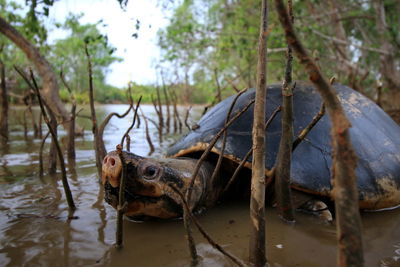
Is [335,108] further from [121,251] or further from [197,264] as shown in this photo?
[121,251]

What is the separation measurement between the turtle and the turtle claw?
2.0 inches

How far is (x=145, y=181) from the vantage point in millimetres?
1697

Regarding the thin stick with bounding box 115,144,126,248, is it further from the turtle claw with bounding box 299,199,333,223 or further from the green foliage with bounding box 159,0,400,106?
the green foliage with bounding box 159,0,400,106

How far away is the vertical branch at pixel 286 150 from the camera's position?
1506 millimetres

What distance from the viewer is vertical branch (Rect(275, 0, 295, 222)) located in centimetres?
151

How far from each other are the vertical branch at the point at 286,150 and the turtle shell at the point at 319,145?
22cm

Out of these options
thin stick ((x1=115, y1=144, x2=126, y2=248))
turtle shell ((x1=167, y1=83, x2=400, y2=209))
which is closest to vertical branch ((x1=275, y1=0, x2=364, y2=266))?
thin stick ((x1=115, y1=144, x2=126, y2=248))

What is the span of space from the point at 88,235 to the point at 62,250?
19 cm

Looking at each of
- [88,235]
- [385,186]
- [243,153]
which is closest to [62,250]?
[88,235]

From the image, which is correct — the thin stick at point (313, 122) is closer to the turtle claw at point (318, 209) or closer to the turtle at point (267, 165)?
the turtle at point (267, 165)

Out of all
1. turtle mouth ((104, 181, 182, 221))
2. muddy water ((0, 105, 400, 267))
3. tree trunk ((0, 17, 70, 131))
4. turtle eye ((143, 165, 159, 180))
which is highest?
tree trunk ((0, 17, 70, 131))

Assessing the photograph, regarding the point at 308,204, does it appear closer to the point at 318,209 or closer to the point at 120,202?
the point at 318,209

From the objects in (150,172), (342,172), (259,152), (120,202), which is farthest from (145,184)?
(342,172)

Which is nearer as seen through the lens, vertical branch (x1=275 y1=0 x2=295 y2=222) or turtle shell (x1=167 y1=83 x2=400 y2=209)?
vertical branch (x1=275 y1=0 x2=295 y2=222)
